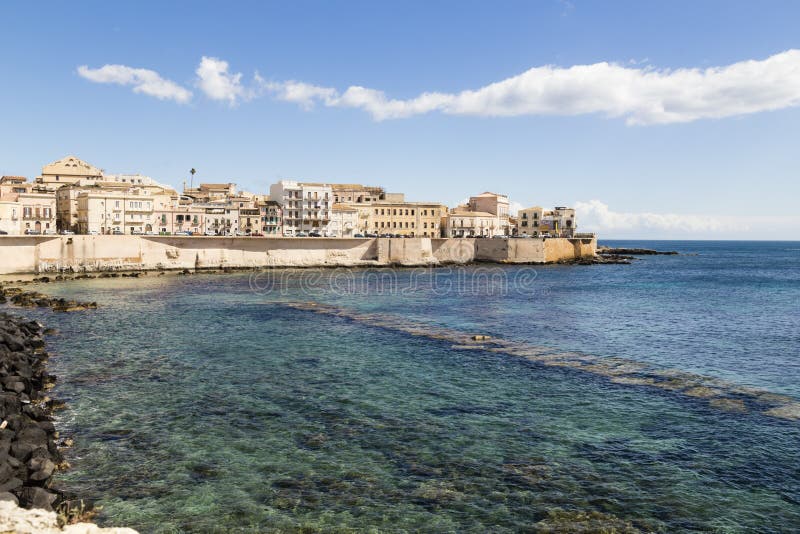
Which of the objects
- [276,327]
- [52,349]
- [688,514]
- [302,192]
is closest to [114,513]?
[688,514]

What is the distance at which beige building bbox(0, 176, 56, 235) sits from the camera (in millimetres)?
73375

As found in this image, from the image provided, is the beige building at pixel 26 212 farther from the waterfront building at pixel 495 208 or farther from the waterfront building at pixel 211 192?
the waterfront building at pixel 495 208

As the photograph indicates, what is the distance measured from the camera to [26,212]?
77.9m

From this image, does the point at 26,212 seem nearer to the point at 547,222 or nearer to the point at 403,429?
the point at 403,429

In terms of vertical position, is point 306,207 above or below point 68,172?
below

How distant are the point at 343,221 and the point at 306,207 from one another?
24.7 ft

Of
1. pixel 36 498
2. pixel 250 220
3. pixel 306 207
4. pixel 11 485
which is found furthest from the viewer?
pixel 306 207

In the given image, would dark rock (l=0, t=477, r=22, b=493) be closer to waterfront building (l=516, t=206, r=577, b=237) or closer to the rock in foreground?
the rock in foreground

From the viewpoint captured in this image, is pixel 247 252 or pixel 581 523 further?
pixel 247 252

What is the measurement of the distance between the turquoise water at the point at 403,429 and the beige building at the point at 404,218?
252ft

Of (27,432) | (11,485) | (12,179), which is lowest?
(11,485)

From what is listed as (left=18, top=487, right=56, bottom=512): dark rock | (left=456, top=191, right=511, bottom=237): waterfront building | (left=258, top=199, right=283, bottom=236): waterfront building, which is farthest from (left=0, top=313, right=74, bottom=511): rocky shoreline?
(left=456, top=191, right=511, bottom=237): waterfront building

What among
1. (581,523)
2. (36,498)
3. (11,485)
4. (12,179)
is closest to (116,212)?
(12,179)

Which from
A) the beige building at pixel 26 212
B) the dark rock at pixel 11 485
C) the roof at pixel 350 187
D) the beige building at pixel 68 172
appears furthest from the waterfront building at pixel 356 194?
the dark rock at pixel 11 485
